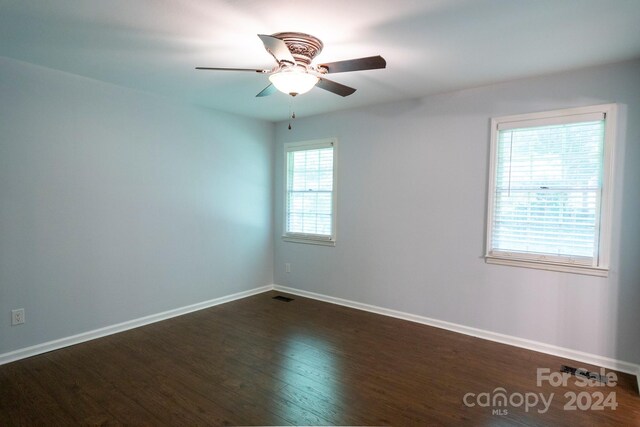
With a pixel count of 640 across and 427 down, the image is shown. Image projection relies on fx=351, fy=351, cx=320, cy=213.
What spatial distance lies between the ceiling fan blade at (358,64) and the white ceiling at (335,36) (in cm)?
25

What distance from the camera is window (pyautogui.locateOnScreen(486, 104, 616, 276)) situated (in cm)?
292

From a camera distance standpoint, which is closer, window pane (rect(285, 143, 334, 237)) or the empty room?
the empty room

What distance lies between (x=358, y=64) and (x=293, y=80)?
1.42 ft

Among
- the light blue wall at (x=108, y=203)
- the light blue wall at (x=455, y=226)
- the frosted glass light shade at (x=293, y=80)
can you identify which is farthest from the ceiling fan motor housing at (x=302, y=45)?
the light blue wall at (x=108, y=203)

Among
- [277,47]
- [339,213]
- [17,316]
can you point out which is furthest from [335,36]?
[17,316]

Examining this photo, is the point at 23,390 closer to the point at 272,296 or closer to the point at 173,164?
the point at 173,164

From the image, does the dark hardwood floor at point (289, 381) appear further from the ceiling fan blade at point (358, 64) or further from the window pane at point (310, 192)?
the ceiling fan blade at point (358, 64)

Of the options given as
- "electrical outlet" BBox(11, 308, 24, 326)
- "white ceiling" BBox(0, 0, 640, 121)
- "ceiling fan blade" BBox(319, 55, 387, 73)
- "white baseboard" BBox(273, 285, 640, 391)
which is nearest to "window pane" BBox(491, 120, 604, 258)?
"white ceiling" BBox(0, 0, 640, 121)

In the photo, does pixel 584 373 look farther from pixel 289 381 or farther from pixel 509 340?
pixel 289 381

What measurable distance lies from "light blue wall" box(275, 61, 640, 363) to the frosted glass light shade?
194cm

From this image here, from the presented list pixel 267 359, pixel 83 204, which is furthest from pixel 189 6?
pixel 267 359

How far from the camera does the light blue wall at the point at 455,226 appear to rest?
2854 mm

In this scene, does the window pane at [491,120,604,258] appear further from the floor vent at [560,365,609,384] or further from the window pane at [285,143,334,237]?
the window pane at [285,143,334,237]

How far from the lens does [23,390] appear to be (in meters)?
2.49
